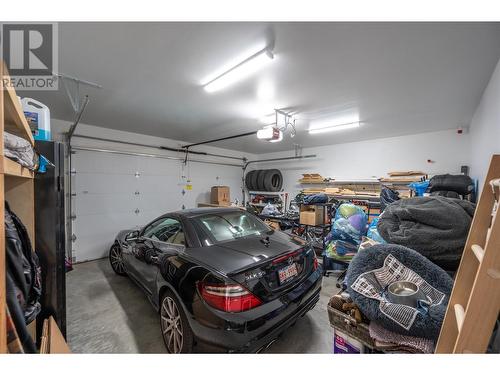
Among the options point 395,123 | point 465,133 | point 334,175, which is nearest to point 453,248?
point 395,123

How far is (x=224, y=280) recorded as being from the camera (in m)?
1.50

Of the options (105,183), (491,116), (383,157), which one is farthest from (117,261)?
(383,157)

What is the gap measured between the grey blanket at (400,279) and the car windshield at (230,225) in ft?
3.77

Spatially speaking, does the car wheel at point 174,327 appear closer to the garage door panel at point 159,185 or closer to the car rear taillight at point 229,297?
the car rear taillight at point 229,297

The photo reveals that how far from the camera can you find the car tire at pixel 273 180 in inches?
283

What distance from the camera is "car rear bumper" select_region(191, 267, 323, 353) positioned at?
1.44 m

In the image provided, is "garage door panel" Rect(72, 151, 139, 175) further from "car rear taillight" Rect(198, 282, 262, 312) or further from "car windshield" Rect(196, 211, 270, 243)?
"car rear taillight" Rect(198, 282, 262, 312)

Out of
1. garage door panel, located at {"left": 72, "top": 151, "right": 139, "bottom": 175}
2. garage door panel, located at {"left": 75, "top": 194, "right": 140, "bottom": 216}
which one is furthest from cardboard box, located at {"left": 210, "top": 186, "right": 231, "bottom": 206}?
garage door panel, located at {"left": 72, "top": 151, "right": 139, "bottom": 175}

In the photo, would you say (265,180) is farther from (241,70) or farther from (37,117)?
(37,117)

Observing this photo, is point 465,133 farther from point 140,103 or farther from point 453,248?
point 140,103

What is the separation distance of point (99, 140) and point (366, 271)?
18.4 feet

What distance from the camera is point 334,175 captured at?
635cm

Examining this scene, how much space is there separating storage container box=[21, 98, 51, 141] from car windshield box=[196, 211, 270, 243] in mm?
1384

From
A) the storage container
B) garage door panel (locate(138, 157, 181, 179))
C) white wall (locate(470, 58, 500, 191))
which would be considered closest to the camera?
the storage container
